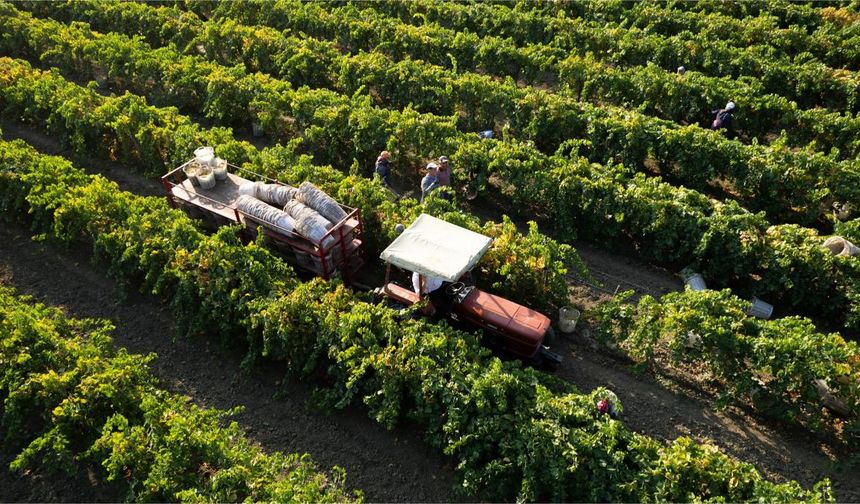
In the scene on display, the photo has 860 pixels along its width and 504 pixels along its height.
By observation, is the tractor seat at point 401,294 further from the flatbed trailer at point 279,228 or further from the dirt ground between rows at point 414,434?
the dirt ground between rows at point 414,434

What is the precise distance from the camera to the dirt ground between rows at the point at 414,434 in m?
8.72

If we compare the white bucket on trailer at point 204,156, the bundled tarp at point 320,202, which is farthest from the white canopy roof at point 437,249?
the white bucket on trailer at point 204,156

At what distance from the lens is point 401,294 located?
32.7ft

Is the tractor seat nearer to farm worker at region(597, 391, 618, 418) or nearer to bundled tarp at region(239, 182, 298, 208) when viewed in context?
bundled tarp at region(239, 182, 298, 208)

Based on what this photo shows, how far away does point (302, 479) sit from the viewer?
7336 millimetres

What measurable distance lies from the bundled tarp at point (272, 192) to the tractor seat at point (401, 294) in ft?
9.35

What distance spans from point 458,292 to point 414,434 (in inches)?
97.6

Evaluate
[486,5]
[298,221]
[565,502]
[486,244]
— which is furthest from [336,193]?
[486,5]

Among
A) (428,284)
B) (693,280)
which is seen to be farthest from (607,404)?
(693,280)

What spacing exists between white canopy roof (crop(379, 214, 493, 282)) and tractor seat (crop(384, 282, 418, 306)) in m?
0.81

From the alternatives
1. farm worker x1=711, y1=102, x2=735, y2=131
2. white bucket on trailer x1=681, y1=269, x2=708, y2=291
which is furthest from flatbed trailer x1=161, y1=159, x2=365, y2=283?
farm worker x1=711, y1=102, x2=735, y2=131

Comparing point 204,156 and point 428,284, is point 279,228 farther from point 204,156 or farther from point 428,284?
point 428,284

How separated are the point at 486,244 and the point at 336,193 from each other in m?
3.74

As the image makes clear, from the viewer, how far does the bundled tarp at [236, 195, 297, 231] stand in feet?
34.9
